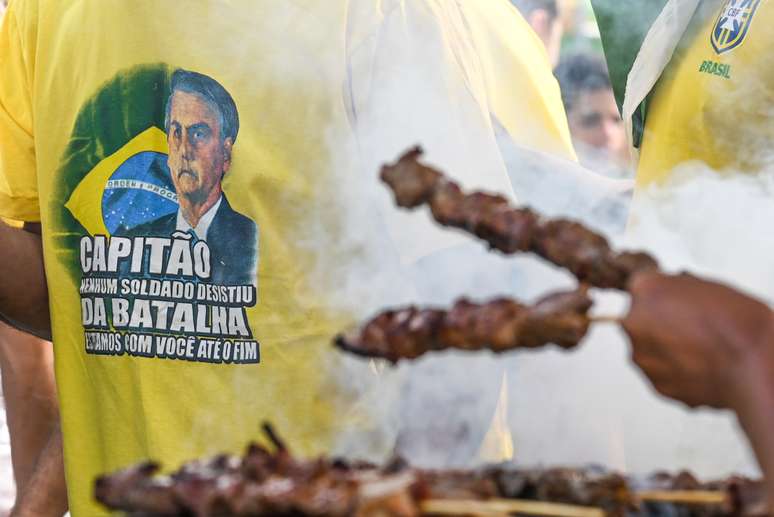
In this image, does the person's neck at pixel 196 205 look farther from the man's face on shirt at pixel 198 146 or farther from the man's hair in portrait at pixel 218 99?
the man's hair in portrait at pixel 218 99

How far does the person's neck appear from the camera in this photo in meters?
2.63

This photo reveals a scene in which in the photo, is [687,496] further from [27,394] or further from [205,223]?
[27,394]

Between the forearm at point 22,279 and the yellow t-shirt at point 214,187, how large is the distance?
0.92 ft

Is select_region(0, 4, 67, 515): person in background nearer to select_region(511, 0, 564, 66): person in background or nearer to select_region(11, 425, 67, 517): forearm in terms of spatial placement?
select_region(11, 425, 67, 517): forearm

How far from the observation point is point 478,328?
5.29 feet

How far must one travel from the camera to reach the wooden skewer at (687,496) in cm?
153

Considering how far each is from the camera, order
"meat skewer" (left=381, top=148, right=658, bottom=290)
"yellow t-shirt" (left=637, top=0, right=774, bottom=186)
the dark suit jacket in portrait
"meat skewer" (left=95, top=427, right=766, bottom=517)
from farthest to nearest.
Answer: "yellow t-shirt" (left=637, top=0, right=774, bottom=186)
the dark suit jacket in portrait
"meat skewer" (left=381, top=148, right=658, bottom=290)
"meat skewer" (left=95, top=427, right=766, bottom=517)

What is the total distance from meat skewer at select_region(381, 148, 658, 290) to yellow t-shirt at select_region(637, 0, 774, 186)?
1287 millimetres

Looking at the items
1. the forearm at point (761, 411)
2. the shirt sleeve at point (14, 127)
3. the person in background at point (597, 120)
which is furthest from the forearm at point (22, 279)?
the person in background at point (597, 120)

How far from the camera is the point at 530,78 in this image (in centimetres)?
286

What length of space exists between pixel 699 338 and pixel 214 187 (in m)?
1.54

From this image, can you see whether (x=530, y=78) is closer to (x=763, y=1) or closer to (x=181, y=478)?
(x=763, y=1)

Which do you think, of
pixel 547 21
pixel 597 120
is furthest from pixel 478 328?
pixel 547 21

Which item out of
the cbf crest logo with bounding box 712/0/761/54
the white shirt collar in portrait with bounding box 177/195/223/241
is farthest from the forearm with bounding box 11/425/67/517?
the cbf crest logo with bounding box 712/0/761/54
